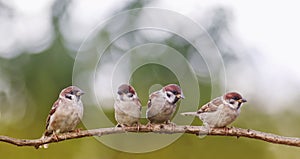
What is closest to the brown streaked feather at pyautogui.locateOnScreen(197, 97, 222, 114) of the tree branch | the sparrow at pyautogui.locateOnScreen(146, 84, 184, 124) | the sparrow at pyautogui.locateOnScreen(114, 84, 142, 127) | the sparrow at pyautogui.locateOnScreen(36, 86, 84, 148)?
the sparrow at pyautogui.locateOnScreen(146, 84, 184, 124)

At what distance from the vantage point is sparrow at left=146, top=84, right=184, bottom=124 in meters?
4.12

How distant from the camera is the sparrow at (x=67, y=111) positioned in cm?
412

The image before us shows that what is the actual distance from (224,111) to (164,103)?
0.39 metres

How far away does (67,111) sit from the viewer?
4273 millimetres

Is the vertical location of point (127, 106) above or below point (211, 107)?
below

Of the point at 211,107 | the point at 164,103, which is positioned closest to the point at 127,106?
the point at 164,103

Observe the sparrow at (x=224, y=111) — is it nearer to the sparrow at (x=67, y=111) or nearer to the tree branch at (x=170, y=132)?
the tree branch at (x=170, y=132)

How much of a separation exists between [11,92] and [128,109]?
8147 mm

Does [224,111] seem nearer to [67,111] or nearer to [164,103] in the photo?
[164,103]

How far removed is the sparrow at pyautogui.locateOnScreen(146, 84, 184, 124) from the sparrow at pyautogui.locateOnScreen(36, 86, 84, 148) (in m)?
0.45

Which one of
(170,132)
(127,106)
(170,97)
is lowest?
(170,132)

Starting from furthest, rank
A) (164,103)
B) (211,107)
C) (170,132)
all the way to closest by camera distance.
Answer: (211,107) → (164,103) → (170,132)

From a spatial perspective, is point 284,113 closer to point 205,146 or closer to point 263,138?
point 205,146

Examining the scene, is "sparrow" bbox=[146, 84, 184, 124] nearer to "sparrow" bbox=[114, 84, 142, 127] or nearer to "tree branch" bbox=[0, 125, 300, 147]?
"sparrow" bbox=[114, 84, 142, 127]
